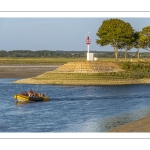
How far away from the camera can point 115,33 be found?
87.6 metres

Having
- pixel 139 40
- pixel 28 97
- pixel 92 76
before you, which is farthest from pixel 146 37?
pixel 28 97

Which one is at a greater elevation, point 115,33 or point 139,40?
point 115,33

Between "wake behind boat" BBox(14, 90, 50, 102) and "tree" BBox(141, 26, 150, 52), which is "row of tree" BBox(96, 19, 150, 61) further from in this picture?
"wake behind boat" BBox(14, 90, 50, 102)

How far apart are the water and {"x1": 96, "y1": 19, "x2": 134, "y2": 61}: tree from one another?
2669cm

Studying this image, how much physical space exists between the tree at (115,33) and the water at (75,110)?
26.7 m

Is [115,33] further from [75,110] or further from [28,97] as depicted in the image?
[75,110]

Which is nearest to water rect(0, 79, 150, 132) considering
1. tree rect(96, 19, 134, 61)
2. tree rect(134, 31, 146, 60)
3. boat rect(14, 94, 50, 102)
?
boat rect(14, 94, 50, 102)

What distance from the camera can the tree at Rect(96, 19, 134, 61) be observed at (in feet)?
289

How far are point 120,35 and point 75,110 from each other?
158ft
